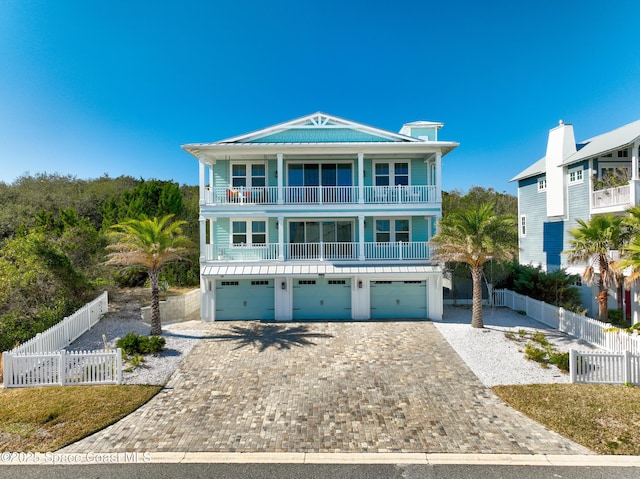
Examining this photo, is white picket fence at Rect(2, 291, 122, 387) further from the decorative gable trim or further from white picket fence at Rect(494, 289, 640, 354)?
white picket fence at Rect(494, 289, 640, 354)

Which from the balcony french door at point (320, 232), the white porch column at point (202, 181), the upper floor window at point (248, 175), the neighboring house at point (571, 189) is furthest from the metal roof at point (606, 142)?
the white porch column at point (202, 181)

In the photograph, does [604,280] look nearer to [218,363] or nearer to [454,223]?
[454,223]

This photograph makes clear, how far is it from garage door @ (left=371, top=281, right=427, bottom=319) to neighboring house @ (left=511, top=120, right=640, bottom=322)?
904cm

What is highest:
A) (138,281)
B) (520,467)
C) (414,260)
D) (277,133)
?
(277,133)

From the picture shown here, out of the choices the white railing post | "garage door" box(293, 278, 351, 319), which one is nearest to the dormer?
"garage door" box(293, 278, 351, 319)

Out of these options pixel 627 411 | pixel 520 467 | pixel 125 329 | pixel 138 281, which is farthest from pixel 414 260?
pixel 138 281

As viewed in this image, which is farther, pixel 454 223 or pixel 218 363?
pixel 454 223

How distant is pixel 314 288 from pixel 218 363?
6673 millimetres

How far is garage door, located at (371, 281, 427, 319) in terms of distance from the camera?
16.7 m

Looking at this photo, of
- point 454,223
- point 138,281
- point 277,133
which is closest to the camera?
point 454,223

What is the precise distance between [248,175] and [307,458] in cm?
1442

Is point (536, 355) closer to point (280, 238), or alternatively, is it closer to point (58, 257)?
point (280, 238)

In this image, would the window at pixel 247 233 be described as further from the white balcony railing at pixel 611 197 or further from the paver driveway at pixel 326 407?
the white balcony railing at pixel 611 197

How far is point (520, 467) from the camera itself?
6.27 meters
